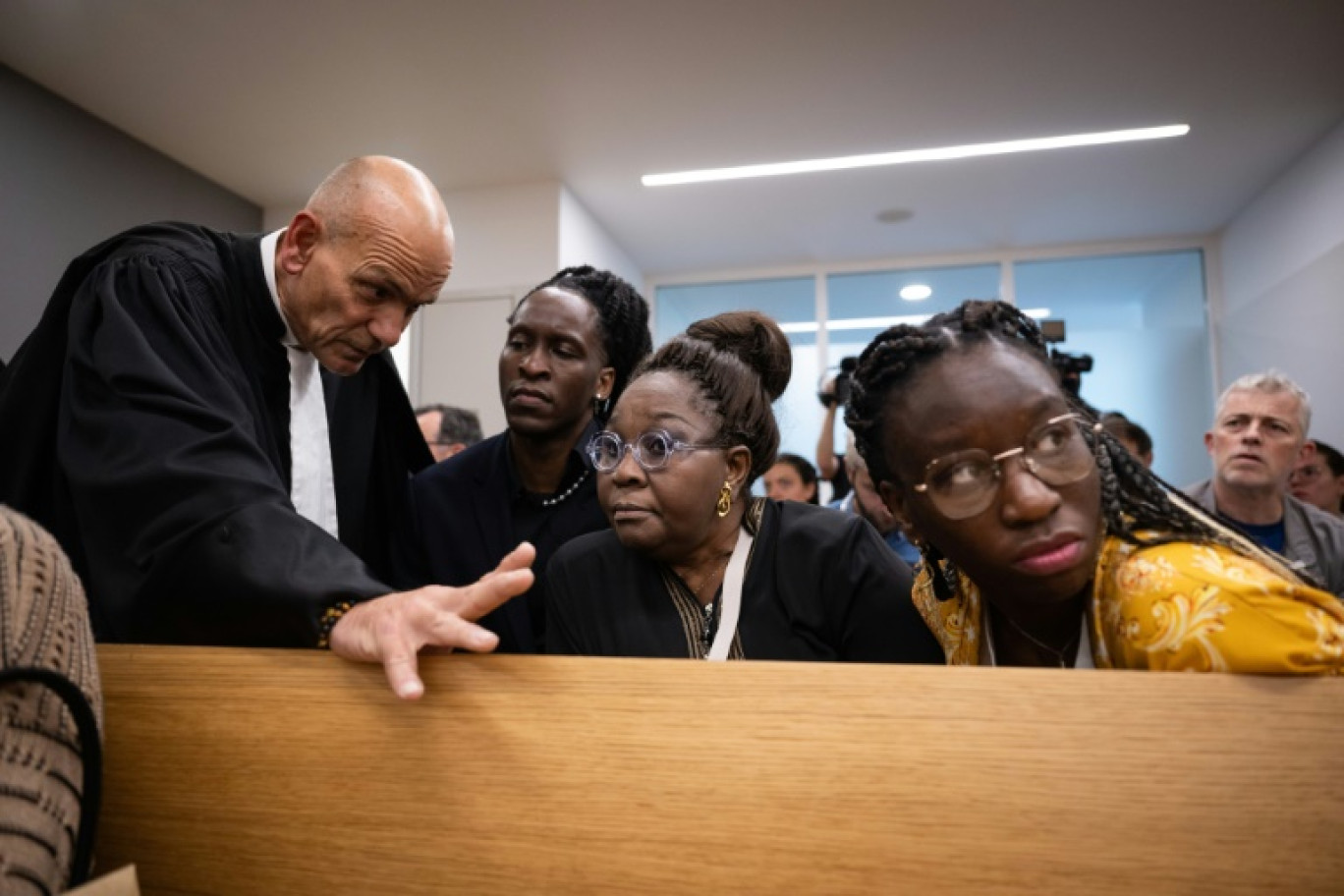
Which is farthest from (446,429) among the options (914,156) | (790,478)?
(914,156)

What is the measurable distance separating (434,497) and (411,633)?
1334 millimetres

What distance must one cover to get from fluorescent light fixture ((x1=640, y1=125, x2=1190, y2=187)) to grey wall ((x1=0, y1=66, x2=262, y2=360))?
315 centimetres

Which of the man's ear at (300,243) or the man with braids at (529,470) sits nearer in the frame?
the man's ear at (300,243)

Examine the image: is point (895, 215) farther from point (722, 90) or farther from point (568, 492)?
point (568, 492)

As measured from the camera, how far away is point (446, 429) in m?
4.13

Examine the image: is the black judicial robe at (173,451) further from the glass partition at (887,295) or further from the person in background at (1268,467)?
the glass partition at (887,295)

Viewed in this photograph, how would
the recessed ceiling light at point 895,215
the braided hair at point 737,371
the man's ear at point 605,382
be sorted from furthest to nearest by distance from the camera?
1. the recessed ceiling light at point 895,215
2. the man's ear at point 605,382
3. the braided hair at point 737,371

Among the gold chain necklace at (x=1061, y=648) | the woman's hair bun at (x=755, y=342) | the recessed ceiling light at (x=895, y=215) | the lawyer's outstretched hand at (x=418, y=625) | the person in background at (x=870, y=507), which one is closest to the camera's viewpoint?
the lawyer's outstretched hand at (x=418, y=625)

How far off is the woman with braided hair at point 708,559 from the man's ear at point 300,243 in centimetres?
73

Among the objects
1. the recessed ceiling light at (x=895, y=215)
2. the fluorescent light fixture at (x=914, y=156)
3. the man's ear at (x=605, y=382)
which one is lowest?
the man's ear at (x=605, y=382)

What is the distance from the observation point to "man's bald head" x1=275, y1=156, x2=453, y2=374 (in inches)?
68.9

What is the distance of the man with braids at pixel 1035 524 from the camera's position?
0.90m

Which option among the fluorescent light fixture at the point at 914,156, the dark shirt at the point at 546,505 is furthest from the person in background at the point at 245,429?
the fluorescent light fixture at the point at 914,156

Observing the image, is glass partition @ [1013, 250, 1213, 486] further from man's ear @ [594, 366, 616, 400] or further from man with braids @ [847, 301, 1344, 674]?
man with braids @ [847, 301, 1344, 674]
